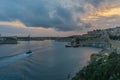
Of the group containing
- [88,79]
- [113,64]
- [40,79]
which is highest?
[113,64]

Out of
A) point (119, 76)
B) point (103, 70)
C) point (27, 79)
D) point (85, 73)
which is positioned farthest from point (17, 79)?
point (119, 76)

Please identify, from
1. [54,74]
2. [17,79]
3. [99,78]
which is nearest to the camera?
[99,78]

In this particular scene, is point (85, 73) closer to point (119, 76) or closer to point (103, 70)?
point (103, 70)

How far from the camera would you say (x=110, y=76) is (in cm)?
2456

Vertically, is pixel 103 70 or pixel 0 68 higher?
pixel 103 70

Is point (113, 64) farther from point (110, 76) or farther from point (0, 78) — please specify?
point (0, 78)

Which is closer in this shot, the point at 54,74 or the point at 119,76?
the point at 119,76

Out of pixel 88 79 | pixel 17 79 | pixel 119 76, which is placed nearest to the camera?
pixel 119 76

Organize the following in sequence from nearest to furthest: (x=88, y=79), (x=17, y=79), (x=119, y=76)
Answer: (x=119, y=76) < (x=88, y=79) < (x=17, y=79)

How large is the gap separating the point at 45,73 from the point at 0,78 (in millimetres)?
11349

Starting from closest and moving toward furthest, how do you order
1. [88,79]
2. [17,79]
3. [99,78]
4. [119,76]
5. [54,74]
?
[119,76] → [99,78] → [88,79] → [17,79] → [54,74]

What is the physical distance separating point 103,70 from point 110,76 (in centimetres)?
222

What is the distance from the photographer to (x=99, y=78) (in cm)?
2605

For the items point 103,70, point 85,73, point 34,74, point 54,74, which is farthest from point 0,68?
point 103,70
